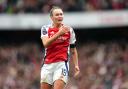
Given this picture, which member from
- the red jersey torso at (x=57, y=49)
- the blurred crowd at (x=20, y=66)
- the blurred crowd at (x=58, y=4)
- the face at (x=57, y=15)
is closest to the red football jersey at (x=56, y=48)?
the red jersey torso at (x=57, y=49)

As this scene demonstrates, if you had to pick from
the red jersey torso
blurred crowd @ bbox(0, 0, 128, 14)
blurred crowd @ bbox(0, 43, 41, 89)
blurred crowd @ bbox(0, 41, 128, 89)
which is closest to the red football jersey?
the red jersey torso

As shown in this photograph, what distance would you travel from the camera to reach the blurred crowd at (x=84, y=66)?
22859mm

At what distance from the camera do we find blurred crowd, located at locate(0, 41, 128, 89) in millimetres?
22859

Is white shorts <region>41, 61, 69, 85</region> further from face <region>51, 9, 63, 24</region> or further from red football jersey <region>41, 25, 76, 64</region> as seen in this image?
face <region>51, 9, 63, 24</region>

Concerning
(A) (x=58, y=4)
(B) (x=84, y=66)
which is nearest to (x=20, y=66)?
(B) (x=84, y=66)

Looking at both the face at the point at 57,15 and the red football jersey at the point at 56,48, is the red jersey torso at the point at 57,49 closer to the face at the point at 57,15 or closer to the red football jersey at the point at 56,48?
the red football jersey at the point at 56,48

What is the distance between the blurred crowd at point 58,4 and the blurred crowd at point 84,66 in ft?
4.53

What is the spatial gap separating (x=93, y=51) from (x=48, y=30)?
12.5 meters

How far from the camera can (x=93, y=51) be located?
26.5 meters

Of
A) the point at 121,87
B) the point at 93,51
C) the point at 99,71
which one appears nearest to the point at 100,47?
the point at 93,51

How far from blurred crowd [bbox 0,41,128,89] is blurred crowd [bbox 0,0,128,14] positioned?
138 cm

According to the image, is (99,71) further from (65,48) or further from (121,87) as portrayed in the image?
(65,48)

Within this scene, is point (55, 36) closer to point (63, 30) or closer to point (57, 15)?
point (63, 30)

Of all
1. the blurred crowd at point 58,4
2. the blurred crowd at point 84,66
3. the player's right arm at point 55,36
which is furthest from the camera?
the blurred crowd at point 58,4
